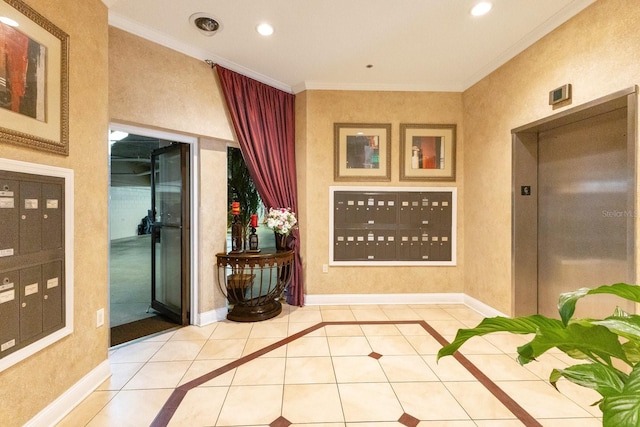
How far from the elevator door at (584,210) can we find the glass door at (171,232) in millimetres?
3666

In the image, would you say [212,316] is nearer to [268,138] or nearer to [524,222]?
[268,138]

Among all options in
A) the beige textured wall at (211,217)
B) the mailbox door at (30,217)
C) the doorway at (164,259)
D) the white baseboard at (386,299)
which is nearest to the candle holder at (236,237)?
the beige textured wall at (211,217)

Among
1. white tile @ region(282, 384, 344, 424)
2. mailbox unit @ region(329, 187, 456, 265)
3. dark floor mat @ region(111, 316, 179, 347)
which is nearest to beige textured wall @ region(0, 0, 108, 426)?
dark floor mat @ region(111, 316, 179, 347)

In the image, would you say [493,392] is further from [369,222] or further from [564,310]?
[369,222]

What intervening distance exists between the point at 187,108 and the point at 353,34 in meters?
1.75

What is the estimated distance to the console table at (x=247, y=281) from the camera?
117 inches

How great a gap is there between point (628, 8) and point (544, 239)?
1889 millimetres

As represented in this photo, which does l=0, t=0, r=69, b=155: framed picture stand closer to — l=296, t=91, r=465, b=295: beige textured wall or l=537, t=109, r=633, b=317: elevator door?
l=296, t=91, r=465, b=295: beige textured wall

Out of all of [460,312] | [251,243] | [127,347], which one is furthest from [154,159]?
[460,312]

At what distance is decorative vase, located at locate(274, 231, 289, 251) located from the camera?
344 cm

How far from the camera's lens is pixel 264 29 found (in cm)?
254

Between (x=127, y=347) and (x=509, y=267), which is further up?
(x=509, y=267)

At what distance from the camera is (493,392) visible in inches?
76.2

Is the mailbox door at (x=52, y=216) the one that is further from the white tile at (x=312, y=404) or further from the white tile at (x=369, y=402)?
the white tile at (x=369, y=402)
